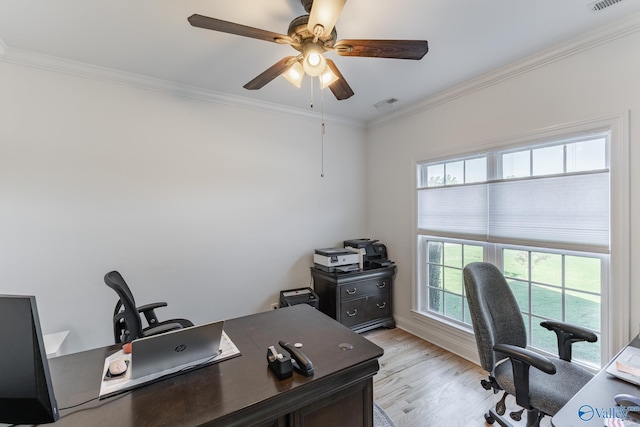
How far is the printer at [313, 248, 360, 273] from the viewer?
314 cm

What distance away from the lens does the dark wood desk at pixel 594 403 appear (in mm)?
903

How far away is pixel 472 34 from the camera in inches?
75.5

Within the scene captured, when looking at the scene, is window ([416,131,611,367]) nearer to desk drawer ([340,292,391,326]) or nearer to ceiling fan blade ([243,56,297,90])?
desk drawer ([340,292,391,326])

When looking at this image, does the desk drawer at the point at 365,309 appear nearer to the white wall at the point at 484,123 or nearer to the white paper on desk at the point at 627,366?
the white wall at the point at 484,123

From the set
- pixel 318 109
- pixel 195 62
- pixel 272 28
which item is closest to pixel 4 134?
pixel 195 62

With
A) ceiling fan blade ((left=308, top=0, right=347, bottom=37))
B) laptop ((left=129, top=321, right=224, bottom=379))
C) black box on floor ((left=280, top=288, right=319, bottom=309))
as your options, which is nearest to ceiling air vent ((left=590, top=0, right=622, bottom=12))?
ceiling fan blade ((left=308, top=0, right=347, bottom=37))

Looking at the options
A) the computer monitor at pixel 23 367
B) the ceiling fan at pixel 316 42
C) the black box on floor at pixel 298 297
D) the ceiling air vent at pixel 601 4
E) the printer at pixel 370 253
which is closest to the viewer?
the computer monitor at pixel 23 367

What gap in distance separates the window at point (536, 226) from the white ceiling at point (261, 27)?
2.65 feet

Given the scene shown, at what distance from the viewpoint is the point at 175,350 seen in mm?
1152

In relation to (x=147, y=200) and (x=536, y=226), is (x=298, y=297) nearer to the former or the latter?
(x=147, y=200)

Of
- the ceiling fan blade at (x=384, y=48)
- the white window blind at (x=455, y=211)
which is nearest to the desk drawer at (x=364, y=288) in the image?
the white window blind at (x=455, y=211)

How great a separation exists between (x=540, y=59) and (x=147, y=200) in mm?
3529

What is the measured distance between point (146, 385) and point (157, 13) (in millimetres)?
2060

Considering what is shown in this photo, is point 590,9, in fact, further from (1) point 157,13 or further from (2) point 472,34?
(1) point 157,13
